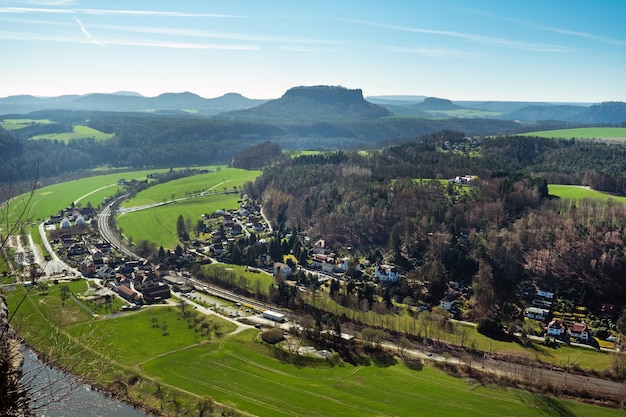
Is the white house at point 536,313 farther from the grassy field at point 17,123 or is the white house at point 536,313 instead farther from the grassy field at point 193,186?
the grassy field at point 17,123

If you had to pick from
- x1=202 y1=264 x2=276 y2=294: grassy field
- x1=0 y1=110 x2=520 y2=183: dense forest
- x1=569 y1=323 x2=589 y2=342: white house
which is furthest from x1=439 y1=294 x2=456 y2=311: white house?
x1=0 y1=110 x2=520 y2=183: dense forest

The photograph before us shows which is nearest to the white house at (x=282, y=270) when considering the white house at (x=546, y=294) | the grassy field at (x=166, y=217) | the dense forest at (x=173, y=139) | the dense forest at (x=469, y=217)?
the dense forest at (x=469, y=217)

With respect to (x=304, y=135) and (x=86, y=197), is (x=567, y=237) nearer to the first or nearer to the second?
(x=86, y=197)

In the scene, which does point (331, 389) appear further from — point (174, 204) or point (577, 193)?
point (174, 204)

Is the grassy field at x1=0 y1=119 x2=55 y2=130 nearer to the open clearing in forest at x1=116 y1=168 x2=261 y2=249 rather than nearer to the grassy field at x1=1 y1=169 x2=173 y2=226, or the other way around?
the grassy field at x1=1 y1=169 x2=173 y2=226

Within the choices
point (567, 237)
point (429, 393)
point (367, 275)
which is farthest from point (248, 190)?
point (429, 393)

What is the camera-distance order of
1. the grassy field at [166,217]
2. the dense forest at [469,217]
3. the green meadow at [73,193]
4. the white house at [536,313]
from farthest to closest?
the green meadow at [73,193]
the grassy field at [166,217]
the dense forest at [469,217]
the white house at [536,313]
